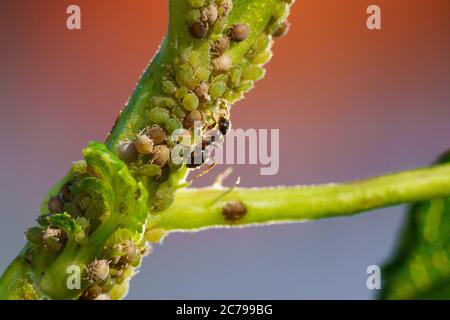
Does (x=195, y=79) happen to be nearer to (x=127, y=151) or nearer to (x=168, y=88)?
(x=168, y=88)

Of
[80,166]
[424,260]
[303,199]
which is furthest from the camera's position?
[424,260]

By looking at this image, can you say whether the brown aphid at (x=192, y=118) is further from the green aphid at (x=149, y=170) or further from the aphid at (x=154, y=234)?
the aphid at (x=154, y=234)

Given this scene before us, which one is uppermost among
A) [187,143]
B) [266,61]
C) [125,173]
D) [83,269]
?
[266,61]

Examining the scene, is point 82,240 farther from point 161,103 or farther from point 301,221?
point 301,221

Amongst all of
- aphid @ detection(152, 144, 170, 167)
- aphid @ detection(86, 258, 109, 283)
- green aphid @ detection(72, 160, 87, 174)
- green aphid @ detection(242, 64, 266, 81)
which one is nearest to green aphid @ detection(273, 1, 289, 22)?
green aphid @ detection(242, 64, 266, 81)

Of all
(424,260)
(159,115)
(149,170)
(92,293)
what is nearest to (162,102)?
(159,115)

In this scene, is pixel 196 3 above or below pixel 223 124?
above

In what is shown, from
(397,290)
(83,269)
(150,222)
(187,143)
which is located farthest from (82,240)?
(397,290)
